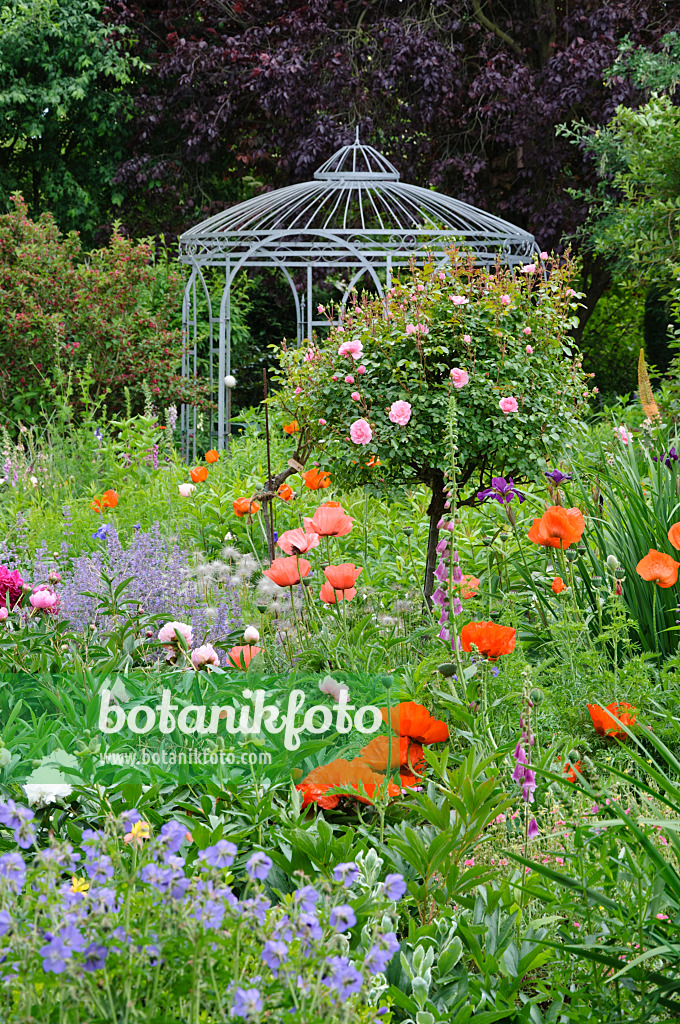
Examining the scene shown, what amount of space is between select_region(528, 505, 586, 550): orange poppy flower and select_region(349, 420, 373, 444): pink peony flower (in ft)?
3.06

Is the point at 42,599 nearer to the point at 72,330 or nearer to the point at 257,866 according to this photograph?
the point at 257,866

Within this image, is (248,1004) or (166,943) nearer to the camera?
(248,1004)

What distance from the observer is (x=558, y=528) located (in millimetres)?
2293

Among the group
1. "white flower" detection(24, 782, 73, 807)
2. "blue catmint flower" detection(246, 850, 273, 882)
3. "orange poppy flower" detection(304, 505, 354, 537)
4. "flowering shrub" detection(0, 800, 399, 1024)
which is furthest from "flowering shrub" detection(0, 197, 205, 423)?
"blue catmint flower" detection(246, 850, 273, 882)

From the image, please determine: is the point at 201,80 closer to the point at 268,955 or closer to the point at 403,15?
→ the point at 403,15

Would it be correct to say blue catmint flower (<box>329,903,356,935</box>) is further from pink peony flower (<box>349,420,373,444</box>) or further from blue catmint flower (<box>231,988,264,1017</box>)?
pink peony flower (<box>349,420,373,444</box>)

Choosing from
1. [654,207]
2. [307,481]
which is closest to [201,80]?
[654,207]

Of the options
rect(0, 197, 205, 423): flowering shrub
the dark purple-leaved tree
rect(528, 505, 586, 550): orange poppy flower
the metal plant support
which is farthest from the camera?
the dark purple-leaved tree

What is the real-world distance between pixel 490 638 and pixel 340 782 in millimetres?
444

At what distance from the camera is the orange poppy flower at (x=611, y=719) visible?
1.66m

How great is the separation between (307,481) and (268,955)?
8.69 feet

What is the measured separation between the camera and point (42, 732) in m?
1.81

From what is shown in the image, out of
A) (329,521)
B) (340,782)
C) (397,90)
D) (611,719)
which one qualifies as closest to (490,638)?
(611,719)

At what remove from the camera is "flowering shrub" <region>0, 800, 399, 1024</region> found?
0.97m
